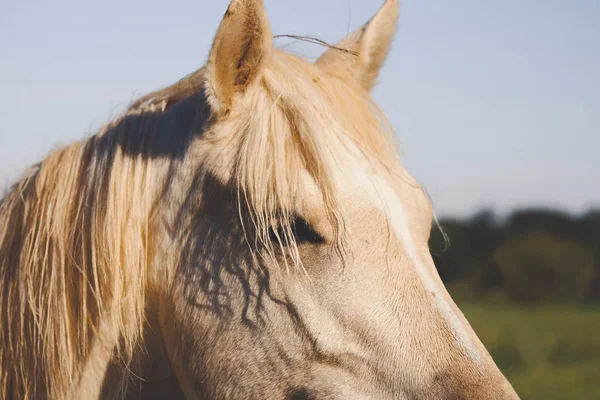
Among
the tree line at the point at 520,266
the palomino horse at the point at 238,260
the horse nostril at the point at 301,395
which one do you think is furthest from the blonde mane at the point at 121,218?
the tree line at the point at 520,266

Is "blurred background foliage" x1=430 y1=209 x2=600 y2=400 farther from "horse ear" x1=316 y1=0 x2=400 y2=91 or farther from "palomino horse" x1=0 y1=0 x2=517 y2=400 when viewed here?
"palomino horse" x1=0 y1=0 x2=517 y2=400

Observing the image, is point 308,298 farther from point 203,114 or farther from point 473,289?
point 473,289

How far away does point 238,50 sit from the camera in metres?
2.03

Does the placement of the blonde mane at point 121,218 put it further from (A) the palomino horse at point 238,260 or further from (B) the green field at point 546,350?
(B) the green field at point 546,350

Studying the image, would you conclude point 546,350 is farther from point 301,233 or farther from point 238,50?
point 238,50

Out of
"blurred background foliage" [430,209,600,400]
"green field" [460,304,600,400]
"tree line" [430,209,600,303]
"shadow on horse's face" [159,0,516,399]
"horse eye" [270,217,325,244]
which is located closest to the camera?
"shadow on horse's face" [159,0,516,399]

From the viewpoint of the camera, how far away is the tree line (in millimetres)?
44781

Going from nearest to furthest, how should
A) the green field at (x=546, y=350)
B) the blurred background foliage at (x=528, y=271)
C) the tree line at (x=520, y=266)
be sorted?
1. the green field at (x=546, y=350)
2. the blurred background foliage at (x=528, y=271)
3. the tree line at (x=520, y=266)

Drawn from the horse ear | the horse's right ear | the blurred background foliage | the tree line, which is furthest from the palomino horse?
the tree line

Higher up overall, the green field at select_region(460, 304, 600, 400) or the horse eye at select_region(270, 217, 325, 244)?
the horse eye at select_region(270, 217, 325, 244)

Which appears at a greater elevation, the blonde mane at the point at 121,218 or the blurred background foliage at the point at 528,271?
the blonde mane at the point at 121,218

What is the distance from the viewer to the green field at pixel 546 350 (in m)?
14.7

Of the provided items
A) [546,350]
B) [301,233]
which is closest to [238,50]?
[301,233]

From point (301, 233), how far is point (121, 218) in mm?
628
